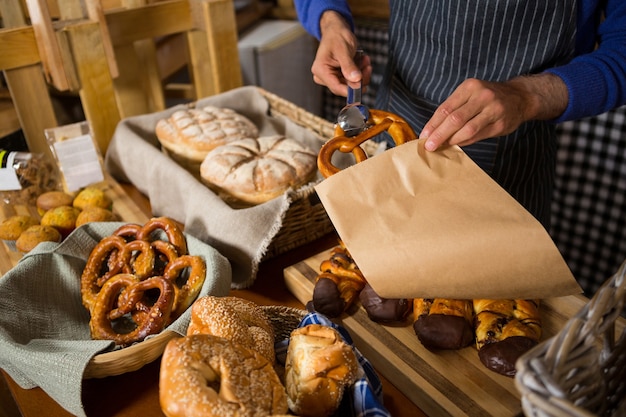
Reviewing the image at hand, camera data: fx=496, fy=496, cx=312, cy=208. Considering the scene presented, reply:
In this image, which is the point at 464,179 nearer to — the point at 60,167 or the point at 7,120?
the point at 60,167

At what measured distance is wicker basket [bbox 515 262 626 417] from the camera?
460mm

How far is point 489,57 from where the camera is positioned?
4.20ft

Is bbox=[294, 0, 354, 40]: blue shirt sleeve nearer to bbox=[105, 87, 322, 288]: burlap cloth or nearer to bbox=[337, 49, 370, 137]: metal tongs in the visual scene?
bbox=[105, 87, 322, 288]: burlap cloth

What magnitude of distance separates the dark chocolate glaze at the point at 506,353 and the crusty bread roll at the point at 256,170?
0.70m

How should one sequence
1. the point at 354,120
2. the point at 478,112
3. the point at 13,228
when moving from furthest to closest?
1. the point at 13,228
2. the point at 354,120
3. the point at 478,112

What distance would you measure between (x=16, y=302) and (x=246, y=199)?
1.96ft

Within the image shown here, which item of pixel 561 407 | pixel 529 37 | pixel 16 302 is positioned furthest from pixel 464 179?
pixel 16 302

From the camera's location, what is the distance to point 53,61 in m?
1.53

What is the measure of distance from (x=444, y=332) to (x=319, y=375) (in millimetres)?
300

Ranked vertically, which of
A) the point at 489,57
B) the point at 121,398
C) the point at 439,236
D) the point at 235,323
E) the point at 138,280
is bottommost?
the point at 121,398

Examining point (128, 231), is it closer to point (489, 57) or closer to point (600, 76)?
point (489, 57)

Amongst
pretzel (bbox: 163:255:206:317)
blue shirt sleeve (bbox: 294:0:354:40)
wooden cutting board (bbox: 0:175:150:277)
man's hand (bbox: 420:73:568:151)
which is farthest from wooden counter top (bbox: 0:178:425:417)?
blue shirt sleeve (bbox: 294:0:354:40)

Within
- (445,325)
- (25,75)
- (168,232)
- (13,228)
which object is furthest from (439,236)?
(25,75)

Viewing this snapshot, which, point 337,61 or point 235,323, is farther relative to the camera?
point 337,61
